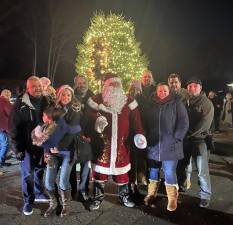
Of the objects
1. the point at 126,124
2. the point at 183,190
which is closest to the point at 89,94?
the point at 126,124

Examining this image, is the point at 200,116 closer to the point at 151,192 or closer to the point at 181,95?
the point at 181,95

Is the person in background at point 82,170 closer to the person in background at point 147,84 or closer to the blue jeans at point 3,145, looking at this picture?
the person in background at point 147,84

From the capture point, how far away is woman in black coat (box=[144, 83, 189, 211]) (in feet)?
18.1

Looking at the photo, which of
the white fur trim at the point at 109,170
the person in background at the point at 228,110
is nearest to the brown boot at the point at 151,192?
the white fur trim at the point at 109,170

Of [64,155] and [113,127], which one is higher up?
[113,127]

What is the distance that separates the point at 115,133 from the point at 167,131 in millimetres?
766

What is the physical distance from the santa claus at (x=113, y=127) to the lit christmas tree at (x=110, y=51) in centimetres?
1399

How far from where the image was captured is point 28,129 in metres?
5.47

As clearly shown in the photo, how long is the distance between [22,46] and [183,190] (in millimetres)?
30282

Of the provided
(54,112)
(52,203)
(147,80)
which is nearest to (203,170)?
(147,80)

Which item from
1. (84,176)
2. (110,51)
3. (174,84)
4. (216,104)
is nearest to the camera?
(84,176)

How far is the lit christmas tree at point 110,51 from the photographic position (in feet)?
64.8

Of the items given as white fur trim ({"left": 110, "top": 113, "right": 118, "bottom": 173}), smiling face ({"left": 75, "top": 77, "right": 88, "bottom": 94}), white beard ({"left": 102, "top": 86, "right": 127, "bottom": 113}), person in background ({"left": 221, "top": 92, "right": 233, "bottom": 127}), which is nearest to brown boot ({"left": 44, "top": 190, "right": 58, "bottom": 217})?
white fur trim ({"left": 110, "top": 113, "right": 118, "bottom": 173})

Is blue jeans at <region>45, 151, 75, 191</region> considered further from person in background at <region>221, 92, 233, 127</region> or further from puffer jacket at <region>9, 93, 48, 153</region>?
person in background at <region>221, 92, 233, 127</region>
